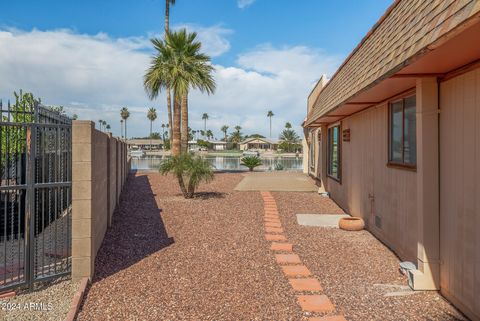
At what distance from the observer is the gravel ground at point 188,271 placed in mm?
3918

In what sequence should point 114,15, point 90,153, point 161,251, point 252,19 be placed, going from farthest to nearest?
point 252,19
point 114,15
point 161,251
point 90,153

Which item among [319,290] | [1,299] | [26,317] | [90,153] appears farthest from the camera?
[90,153]

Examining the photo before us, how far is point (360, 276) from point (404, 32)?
320cm

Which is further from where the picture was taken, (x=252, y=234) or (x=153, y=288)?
(x=252, y=234)

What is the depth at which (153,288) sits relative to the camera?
4.52 m

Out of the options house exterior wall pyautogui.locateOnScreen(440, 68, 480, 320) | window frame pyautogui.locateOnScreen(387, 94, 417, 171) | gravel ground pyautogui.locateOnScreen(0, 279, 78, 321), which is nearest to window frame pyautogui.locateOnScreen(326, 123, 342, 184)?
window frame pyautogui.locateOnScreen(387, 94, 417, 171)

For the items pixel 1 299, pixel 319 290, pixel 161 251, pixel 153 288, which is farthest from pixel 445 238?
pixel 1 299

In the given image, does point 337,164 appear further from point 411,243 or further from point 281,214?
point 411,243

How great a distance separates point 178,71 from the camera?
1934 centimetres

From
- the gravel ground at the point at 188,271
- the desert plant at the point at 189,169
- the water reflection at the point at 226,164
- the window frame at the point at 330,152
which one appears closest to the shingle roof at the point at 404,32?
the gravel ground at the point at 188,271

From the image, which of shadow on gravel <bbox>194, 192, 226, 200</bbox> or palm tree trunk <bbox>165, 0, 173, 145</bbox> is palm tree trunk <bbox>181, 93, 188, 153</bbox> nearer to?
palm tree trunk <bbox>165, 0, 173, 145</bbox>

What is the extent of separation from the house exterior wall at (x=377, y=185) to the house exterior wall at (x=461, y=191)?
95 centimetres

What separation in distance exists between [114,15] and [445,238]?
1262cm

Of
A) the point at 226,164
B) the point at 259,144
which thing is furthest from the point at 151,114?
the point at 226,164
